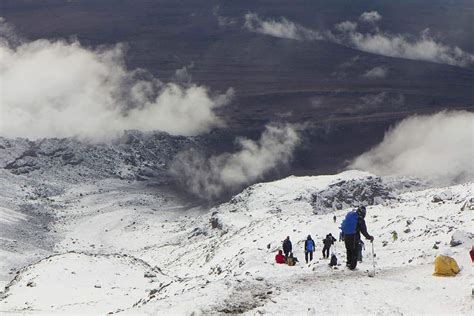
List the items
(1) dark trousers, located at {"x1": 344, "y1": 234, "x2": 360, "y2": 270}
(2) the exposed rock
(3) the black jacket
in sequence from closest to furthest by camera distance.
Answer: (1) dark trousers, located at {"x1": 344, "y1": 234, "x2": 360, "y2": 270} → (3) the black jacket → (2) the exposed rock

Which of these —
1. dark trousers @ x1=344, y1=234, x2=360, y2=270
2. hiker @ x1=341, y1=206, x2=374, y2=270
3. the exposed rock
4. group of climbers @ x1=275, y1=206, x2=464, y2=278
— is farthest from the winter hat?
the exposed rock

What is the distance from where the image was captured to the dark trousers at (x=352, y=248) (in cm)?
3375

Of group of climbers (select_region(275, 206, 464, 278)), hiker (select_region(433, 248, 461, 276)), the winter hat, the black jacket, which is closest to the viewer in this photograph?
hiker (select_region(433, 248, 461, 276))

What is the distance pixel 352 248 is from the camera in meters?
34.3

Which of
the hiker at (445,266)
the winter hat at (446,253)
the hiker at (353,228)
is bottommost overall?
the hiker at (445,266)

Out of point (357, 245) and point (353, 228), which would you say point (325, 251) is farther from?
point (353, 228)

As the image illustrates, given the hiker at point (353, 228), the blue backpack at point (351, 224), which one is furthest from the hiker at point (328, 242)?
the blue backpack at point (351, 224)

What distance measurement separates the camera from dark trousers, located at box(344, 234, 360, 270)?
111ft

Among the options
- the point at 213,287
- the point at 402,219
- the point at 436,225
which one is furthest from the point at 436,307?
the point at 402,219

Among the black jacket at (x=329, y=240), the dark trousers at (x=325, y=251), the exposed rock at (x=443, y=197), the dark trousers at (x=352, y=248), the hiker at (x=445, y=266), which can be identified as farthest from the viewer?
the exposed rock at (x=443, y=197)

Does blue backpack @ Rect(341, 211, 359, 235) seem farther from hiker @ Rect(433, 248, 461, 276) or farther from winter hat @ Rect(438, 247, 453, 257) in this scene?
winter hat @ Rect(438, 247, 453, 257)

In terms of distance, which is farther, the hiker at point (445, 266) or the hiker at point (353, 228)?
the hiker at point (353, 228)

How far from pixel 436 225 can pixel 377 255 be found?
441 inches

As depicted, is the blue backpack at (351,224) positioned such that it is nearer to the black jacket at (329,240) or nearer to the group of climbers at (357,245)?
the group of climbers at (357,245)
